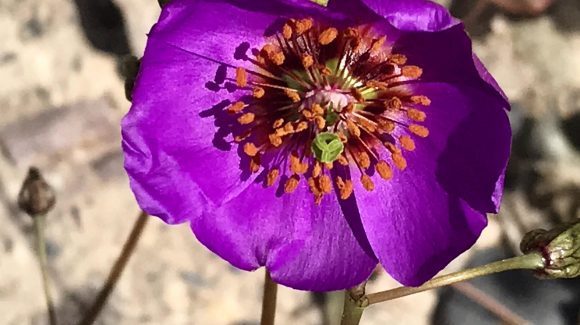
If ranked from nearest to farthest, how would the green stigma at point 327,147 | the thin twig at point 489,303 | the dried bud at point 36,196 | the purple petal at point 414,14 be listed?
1. the purple petal at point 414,14
2. the green stigma at point 327,147
3. the dried bud at point 36,196
4. the thin twig at point 489,303

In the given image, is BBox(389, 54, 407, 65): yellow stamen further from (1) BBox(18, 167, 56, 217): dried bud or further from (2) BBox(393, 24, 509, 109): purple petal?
(1) BBox(18, 167, 56, 217): dried bud

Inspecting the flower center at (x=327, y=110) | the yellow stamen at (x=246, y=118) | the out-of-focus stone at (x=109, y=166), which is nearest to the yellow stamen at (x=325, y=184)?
the flower center at (x=327, y=110)

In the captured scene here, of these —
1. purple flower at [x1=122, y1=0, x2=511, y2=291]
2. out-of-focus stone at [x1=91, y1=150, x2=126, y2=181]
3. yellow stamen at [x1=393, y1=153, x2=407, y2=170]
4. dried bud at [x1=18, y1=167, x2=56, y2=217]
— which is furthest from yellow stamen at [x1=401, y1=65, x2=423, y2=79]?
out-of-focus stone at [x1=91, y1=150, x2=126, y2=181]

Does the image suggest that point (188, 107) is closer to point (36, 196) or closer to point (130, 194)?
point (36, 196)

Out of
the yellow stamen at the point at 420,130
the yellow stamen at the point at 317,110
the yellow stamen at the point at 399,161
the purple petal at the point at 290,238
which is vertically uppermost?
the yellow stamen at the point at 317,110

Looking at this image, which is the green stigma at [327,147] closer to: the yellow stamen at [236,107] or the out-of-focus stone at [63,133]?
the yellow stamen at [236,107]

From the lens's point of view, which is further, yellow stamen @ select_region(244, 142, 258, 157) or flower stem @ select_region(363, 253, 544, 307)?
yellow stamen @ select_region(244, 142, 258, 157)
